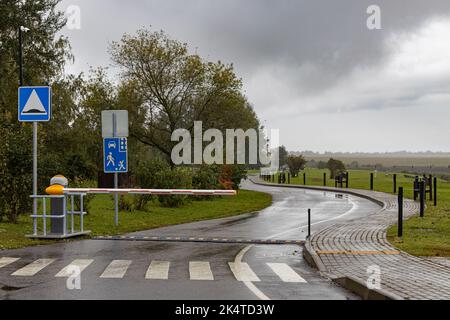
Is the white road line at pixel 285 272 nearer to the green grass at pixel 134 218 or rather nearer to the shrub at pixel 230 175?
the green grass at pixel 134 218

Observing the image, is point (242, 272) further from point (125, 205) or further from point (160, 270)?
point (125, 205)

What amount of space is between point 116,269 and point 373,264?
4418 mm

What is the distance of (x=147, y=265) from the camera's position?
35.5 ft

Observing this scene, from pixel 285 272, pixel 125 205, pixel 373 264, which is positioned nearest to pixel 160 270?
A: pixel 285 272

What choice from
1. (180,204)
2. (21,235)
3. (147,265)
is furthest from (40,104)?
(180,204)

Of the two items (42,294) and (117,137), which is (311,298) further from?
(117,137)

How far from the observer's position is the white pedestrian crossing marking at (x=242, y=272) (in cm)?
954

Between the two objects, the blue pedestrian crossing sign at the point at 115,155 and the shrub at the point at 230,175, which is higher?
the blue pedestrian crossing sign at the point at 115,155

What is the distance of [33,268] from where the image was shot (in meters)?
10.5

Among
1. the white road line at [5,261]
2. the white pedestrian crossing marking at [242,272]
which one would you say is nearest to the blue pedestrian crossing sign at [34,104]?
the white road line at [5,261]

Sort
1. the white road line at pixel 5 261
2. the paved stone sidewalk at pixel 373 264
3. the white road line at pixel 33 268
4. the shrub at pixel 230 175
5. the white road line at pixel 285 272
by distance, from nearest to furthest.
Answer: the paved stone sidewalk at pixel 373 264 < the white road line at pixel 285 272 < the white road line at pixel 33 268 < the white road line at pixel 5 261 < the shrub at pixel 230 175

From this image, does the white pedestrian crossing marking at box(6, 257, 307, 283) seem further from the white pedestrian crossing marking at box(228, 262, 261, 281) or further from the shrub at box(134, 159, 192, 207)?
the shrub at box(134, 159, 192, 207)

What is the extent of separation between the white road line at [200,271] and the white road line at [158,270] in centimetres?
41

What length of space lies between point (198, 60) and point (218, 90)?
249cm
